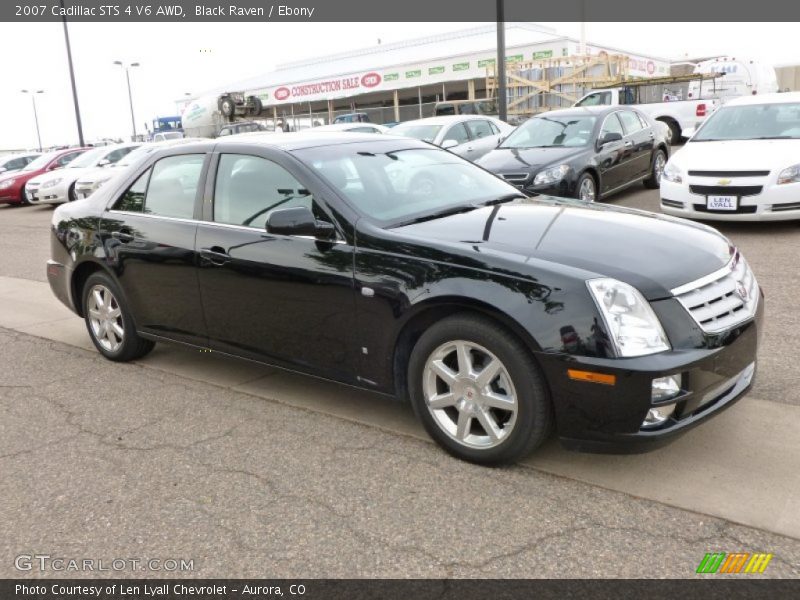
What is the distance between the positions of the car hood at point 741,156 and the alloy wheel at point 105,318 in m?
6.41

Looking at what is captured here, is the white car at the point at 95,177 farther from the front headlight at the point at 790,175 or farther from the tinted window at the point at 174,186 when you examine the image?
the front headlight at the point at 790,175

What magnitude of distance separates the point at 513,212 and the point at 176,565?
2.41m

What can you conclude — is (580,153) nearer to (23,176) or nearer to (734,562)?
(734,562)

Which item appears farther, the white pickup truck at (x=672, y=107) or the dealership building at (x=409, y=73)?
the dealership building at (x=409, y=73)

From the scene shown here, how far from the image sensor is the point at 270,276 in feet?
13.0

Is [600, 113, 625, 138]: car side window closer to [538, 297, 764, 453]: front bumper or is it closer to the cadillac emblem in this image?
the cadillac emblem

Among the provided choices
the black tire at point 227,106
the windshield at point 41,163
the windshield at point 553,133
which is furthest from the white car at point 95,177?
the black tire at point 227,106

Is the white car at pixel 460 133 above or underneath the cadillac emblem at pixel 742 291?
above

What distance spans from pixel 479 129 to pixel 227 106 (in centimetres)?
2731

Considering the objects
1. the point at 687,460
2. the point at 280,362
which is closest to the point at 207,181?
the point at 280,362

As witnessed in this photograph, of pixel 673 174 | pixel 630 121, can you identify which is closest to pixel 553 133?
pixel 630 121

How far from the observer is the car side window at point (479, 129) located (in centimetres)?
1373

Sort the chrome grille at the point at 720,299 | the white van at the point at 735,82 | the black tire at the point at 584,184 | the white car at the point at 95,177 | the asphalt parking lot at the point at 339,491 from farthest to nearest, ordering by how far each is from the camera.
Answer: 1. the white van at the point at 735,82
2. the white car at the point at 95,177
3. the black tire at the point at 584,184
4. the chrome grille at the point at 720,299
5. the asphalt parking lot at the point at 339,491

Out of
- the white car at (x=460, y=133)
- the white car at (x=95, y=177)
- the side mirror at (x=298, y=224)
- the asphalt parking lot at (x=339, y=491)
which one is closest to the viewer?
the asphalt parking lot at (x=339, y=491)
